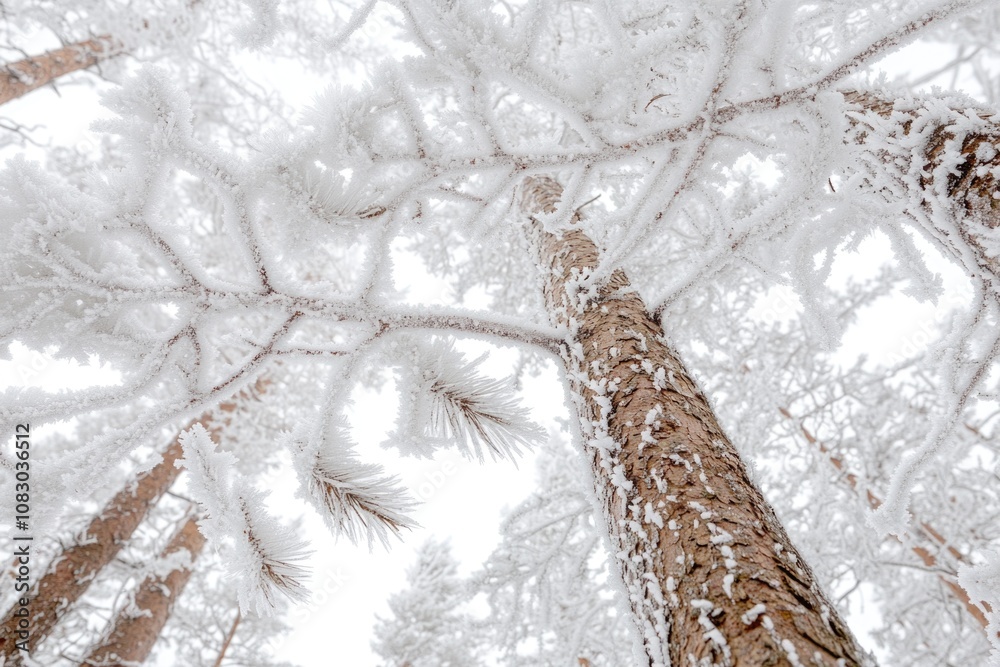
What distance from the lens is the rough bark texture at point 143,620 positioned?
4.10 meters

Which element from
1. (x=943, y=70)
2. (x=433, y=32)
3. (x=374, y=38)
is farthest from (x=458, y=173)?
(x=374, y=38)

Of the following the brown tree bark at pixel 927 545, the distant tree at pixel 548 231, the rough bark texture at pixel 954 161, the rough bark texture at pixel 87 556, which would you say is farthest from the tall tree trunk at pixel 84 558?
the brown tree bark at pixel 927 545

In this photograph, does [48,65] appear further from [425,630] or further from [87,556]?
[425,630]

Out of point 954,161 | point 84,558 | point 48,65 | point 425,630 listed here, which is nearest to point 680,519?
point 954,161

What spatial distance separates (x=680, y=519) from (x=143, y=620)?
202 inches

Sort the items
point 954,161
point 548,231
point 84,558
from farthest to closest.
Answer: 1. point 84,558
2. point 548,231
3. point 954,161

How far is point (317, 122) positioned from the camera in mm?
1242

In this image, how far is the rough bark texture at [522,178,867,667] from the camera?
0.99 meters

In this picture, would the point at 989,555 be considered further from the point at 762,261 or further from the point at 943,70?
the point at 943,70

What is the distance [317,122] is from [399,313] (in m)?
0.56

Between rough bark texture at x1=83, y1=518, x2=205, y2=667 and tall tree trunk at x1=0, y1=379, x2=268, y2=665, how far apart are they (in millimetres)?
452

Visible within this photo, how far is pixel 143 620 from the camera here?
448 centimetres

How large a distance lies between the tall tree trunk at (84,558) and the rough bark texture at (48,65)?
3.79m

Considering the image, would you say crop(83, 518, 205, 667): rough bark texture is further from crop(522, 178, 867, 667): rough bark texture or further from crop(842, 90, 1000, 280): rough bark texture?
crop(842, 90, 1000, 280): rough bark texture
